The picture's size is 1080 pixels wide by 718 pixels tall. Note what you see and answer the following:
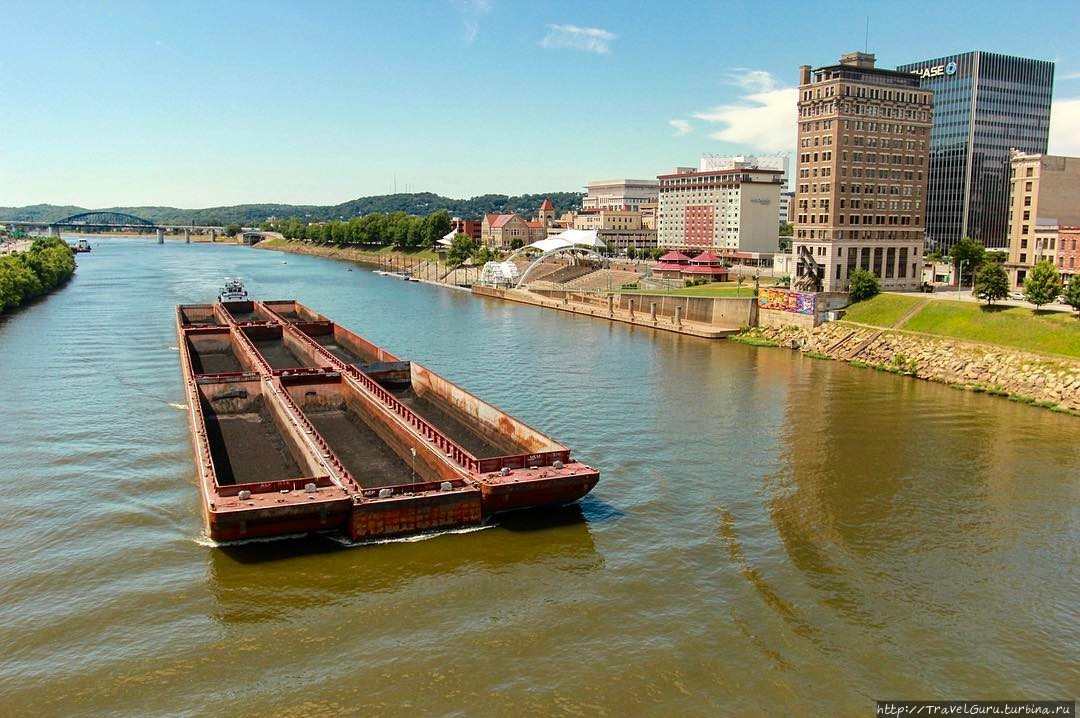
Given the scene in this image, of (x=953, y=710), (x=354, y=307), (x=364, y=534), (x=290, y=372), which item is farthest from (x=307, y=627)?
(x=354, y=307)

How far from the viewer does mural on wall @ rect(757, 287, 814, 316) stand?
2817 inches

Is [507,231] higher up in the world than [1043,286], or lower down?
higher up

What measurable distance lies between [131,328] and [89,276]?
7574 centimetres

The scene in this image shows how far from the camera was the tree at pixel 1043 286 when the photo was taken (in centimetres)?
5641

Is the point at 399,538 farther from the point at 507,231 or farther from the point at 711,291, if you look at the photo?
the point at 507,231

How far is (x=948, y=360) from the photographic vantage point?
55562mm

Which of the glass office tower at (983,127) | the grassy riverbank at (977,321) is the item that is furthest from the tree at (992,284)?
the glass office tower at (983,127)

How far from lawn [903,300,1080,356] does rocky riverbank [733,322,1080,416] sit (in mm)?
1156

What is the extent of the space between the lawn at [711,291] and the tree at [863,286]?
32.8 ft

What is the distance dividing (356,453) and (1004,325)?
45.9m

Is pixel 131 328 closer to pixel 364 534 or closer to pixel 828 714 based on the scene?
pixel 364 534

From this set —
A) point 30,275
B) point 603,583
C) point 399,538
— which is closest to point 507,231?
point 30,275

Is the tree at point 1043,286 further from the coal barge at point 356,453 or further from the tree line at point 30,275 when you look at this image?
the tree line at point 30,275

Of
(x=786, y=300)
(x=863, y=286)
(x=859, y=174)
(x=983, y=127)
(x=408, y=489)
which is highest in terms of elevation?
(x=983, y=127)
